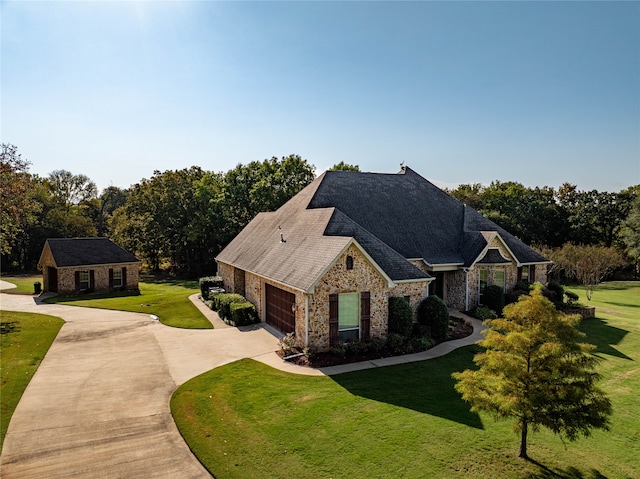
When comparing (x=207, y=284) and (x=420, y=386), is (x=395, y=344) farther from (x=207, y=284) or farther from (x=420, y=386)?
(x=207, y=284)

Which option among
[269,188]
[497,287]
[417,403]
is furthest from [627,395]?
[269,188]

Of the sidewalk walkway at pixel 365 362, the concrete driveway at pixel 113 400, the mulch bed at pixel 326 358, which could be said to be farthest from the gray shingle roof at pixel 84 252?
the mulch bed at pixel 326 358

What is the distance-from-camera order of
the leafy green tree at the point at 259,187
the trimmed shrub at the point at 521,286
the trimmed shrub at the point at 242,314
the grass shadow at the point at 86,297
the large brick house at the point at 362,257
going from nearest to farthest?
1. the large brick house at the point at 362,257
2. the trimmed shrub at the point at 242,314
3. the trimmed shrub at the point at 521,286
4. the grass shadow at the point at 86,297
5. the leafy green tree at the point at 259,187

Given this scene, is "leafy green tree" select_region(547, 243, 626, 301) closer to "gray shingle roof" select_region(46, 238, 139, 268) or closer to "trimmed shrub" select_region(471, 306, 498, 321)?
"trimmed shrub" select_region(471, 306, 498, 321)

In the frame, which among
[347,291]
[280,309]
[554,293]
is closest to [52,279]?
[280,309]

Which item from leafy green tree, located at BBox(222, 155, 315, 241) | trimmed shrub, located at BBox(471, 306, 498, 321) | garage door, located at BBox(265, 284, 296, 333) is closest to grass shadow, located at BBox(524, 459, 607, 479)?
garage door, located at BBox(265, 284, 296, 333)

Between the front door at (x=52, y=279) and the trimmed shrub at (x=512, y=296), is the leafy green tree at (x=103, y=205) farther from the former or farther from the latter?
the trimmed shrub at (x=512, y=296)
